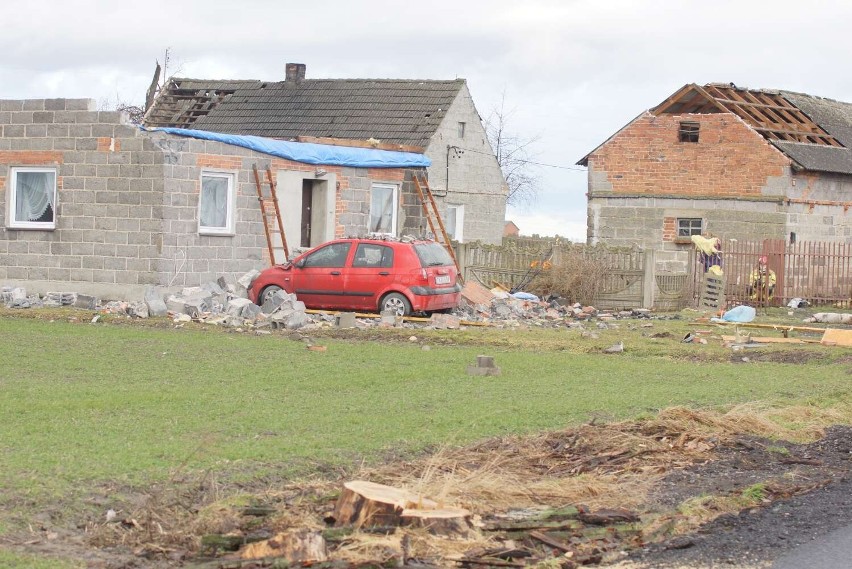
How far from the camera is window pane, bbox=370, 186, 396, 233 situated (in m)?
30.1

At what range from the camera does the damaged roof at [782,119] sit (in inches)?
1487

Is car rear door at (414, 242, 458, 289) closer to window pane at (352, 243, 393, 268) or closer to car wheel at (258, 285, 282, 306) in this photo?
window pane at (352, 243, 393, 268)

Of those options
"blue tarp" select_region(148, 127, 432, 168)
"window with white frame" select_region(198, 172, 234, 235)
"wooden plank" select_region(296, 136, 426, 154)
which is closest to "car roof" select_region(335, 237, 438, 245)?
"window with white frame" select_region(198, 172, 234, 235)

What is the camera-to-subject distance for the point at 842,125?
43.2m

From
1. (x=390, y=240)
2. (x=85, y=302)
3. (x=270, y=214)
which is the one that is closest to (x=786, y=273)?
(x=390, y=240)

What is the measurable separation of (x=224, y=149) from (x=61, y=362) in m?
10.9

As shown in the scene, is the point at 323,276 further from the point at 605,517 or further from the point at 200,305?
the point at 605,517

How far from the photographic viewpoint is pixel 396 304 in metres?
24.6

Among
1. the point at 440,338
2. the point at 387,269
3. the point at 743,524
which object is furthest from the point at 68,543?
the point at 387,269

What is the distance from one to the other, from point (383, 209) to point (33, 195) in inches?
312

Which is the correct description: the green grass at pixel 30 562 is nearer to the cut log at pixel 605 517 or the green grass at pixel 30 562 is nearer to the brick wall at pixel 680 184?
the cut log at pixel 605 517

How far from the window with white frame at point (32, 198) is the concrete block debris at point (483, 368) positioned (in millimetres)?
12925

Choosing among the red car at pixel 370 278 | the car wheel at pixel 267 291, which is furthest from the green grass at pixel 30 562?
the car wheel at pixel 267 291

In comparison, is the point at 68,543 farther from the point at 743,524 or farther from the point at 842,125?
the point at 842,125
